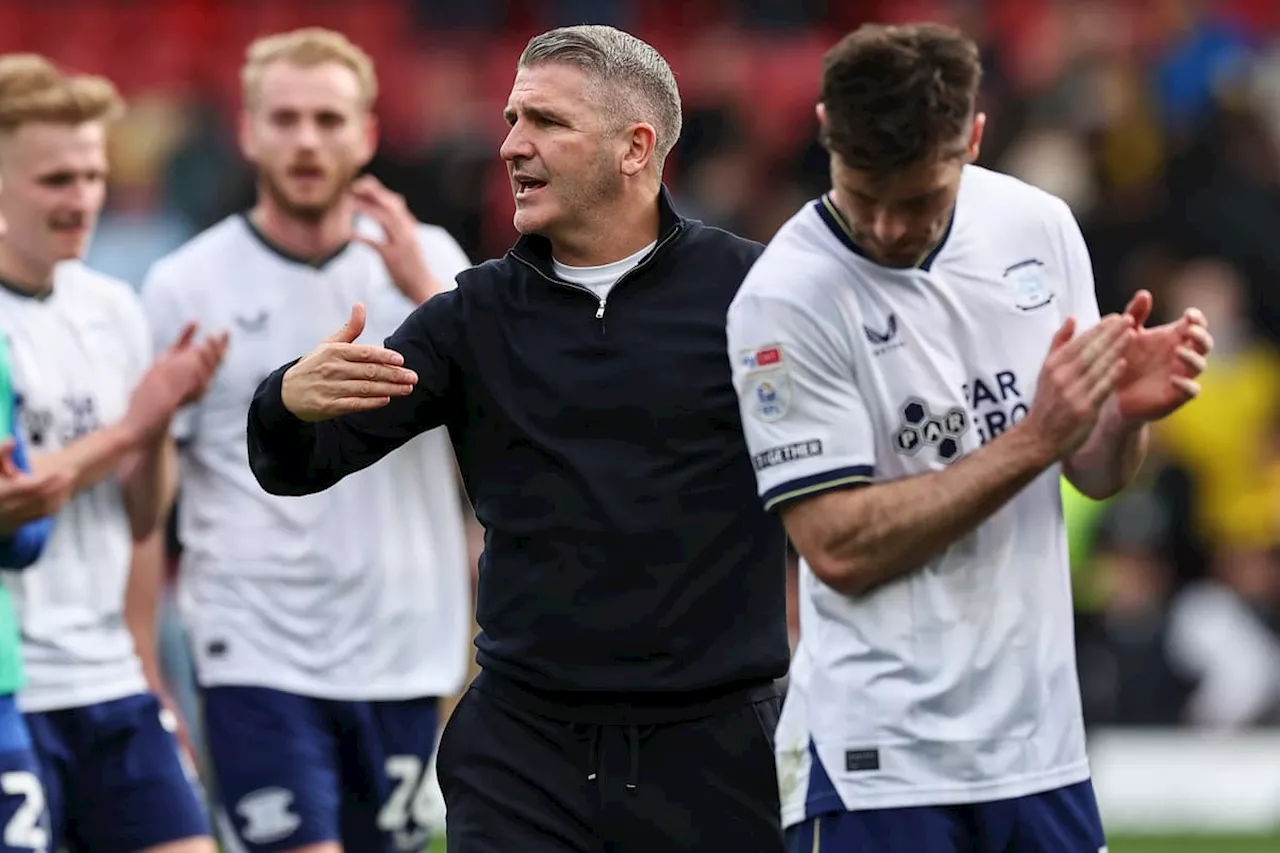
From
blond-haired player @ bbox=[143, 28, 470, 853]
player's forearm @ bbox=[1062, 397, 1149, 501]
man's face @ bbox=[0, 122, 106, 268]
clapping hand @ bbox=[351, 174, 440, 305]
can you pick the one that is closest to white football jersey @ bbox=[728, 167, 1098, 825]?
player's forearm @ bbox=[1062, 397, 1149, 501]

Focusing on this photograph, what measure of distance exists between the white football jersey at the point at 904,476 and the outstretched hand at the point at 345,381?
28.5 inches

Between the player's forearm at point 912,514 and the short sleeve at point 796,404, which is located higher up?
the short sleeve at point 796,404

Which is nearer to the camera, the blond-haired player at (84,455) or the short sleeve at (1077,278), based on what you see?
the short sleeve at (1077,278)

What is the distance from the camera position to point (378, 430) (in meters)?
5.02

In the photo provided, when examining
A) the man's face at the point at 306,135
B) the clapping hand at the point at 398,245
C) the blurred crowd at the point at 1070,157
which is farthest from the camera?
the blurred crowd at the point at 1070,157

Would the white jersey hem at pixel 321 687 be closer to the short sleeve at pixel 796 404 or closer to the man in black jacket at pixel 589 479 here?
the man in black jacket at pixel 589 479

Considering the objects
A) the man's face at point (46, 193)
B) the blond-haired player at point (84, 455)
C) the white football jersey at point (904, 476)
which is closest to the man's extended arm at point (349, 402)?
the white football jersey at point (904, 476)

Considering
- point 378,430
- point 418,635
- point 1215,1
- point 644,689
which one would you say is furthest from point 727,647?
point 1215,1

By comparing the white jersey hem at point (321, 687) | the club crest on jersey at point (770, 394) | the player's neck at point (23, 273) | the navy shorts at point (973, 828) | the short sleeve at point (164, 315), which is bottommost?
the navy shorts at point (973, 828)

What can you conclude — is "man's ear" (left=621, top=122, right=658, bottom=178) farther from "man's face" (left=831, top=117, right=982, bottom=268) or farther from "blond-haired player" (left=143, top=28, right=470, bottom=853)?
"blond-haired player" (left=143, top=28, right=470, bottom=853)

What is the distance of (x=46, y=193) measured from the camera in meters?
7.09

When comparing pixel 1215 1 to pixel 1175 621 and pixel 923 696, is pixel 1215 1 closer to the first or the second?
pixel 1175 621

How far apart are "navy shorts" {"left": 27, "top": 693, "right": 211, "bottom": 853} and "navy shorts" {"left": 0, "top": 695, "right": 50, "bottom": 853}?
1.73ft

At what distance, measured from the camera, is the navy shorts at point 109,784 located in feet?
22.0
